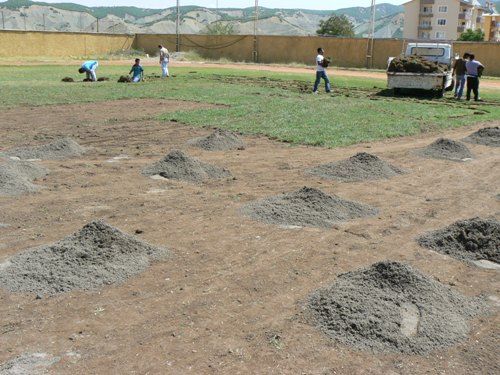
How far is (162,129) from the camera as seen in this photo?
537 inches

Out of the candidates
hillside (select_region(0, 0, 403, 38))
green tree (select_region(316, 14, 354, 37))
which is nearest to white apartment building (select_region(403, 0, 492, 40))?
green tree (select_region(316, 14, 354, 37))

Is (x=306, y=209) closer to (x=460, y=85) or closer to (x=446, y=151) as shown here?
(x=446, y=151)

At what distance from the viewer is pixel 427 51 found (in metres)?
23.4

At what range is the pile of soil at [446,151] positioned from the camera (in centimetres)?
1109

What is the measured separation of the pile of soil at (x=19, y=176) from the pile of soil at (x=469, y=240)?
5343 mm

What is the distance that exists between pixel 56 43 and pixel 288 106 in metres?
36.6

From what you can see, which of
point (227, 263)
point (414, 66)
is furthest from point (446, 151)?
point (414, 66)

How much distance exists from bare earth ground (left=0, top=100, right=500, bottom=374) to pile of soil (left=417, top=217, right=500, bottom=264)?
8.6 inches

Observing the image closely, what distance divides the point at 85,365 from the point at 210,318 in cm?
108

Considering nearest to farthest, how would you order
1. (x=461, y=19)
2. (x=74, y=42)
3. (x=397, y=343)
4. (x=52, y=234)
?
(x=397, y=343) < (x=52, y=234) < (x=74, y=42) < (x=461, y=19)

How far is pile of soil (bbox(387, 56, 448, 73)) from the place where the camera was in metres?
21.4

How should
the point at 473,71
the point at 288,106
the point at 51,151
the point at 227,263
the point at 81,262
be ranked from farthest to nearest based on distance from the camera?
1. the point at 473,71
2. the point at 288,106
3. the point at 51,151
4. the point at 227,263
5. the point at 81,262

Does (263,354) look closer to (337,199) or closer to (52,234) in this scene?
(52,234)

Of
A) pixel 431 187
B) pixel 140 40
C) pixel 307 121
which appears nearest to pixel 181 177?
pixel 431 187
